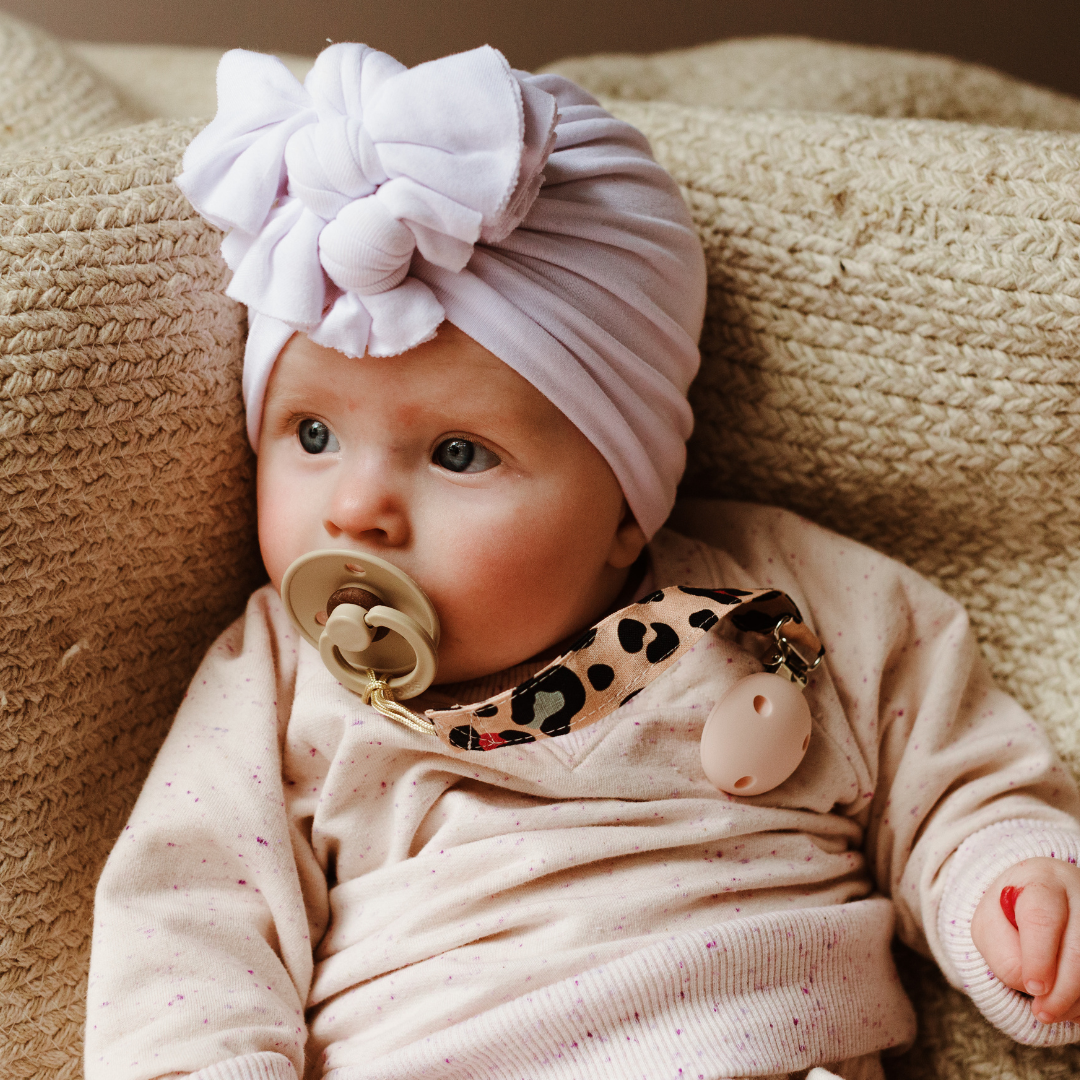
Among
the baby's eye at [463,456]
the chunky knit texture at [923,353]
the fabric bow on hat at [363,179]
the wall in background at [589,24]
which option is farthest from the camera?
the wall in background at [589,24]

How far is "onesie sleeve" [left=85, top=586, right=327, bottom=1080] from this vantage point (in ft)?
2.35

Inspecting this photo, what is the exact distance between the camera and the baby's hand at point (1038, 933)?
0.73 metres

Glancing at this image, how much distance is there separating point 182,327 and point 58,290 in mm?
97

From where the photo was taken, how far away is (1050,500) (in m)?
0.92

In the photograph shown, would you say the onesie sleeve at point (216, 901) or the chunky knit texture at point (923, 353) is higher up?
the chunky knit texture at point (923, 353)

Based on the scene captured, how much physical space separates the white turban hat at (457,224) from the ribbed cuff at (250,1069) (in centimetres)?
47

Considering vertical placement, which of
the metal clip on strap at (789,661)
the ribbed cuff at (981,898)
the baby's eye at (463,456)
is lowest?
the ribbed cuff at (981,898)

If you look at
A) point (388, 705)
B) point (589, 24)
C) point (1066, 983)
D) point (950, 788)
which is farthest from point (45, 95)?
point (1066, 983)

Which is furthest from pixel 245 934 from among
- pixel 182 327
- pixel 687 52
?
pixel 687 52

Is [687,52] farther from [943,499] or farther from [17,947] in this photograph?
[17,947]

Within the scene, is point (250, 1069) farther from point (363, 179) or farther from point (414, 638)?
point (363, 179)

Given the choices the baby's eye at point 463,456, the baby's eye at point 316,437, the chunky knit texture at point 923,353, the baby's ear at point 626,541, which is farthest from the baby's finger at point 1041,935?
the baby's eye at point 316,437

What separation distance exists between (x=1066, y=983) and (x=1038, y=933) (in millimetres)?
36

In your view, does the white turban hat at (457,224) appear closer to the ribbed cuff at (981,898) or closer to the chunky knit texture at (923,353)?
the chunky knit texture at (923,353)
